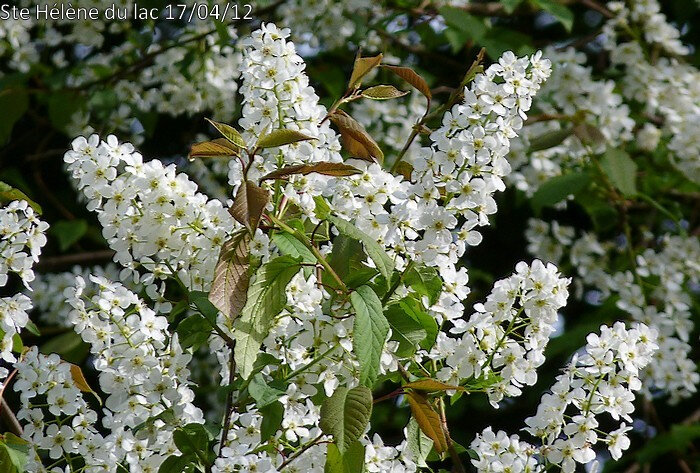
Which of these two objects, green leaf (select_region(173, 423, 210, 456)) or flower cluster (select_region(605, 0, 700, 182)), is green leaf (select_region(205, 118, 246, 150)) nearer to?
green leaf (select_region(173, 423, 210, 456))

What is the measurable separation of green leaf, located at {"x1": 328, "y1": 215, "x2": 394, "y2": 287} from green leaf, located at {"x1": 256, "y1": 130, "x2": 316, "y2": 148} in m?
0.12

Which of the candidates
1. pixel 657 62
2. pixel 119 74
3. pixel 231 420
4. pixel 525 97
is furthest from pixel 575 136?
pixel 231 420

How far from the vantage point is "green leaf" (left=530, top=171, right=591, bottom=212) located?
3236 millimetres

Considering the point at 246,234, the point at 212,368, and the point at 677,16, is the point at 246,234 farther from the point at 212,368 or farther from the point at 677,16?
the point at 677,16

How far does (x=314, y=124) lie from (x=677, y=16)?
3063 millimetres

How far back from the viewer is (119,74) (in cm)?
355

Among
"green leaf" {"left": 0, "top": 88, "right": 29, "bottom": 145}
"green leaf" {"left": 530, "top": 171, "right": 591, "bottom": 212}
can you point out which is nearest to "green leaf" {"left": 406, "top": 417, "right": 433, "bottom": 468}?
"green leaf" {"left": 530, "top": 171, "right": 591, "bottom": 212}

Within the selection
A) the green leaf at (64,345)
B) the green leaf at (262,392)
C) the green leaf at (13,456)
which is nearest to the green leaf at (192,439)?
the green leaf at (262,392)

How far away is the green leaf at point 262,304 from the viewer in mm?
1345

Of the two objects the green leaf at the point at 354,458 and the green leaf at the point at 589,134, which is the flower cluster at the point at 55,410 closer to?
the green leaf at the point at 354,458

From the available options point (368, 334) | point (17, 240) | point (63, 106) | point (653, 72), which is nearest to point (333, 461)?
point (368, 334)

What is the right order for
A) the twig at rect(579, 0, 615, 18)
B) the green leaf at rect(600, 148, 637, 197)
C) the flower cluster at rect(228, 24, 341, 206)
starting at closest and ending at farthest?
the flower cluster at rect(228, 24, 341, 206), the green leaf at rect(600, 148, 637, 197), the twig at rect(579, 0, 615, 18)

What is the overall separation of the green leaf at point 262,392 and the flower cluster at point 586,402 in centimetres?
40

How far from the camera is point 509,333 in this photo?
147 centimetres
